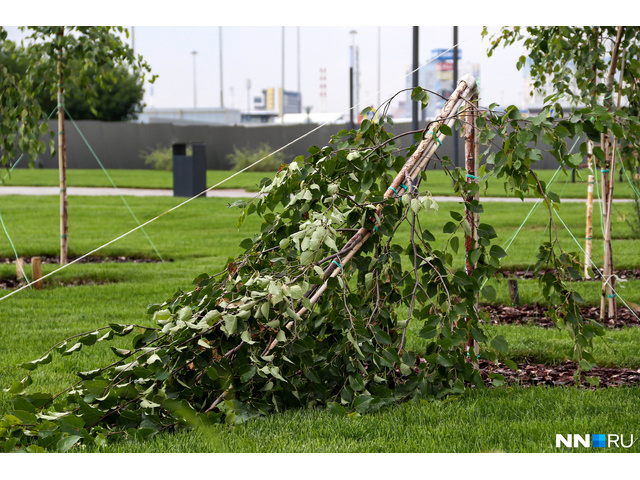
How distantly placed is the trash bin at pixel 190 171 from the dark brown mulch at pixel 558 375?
1201cm

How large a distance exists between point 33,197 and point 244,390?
1344 cm

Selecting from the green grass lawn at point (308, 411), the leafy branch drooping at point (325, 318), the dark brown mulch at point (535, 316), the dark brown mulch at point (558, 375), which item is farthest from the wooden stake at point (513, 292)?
the leafy branch drooping at point (325, 318)

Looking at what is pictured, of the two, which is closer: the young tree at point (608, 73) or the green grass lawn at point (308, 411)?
the green grass lawn at point (308, 411)

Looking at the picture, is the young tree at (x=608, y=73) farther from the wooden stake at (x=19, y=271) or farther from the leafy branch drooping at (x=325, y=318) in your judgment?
the wooden stake at (x=19, y=271)

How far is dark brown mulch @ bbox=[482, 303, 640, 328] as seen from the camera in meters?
4.78

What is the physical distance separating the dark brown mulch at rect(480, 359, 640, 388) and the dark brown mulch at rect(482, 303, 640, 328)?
0.95 m

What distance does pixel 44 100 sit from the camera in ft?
109

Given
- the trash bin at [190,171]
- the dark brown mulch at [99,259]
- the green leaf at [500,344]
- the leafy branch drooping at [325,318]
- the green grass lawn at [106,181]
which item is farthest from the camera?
the green grass lawn at [106,181]

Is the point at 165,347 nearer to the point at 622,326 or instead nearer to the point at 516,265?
the point at 622,326

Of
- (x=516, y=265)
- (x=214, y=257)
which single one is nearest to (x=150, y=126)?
(x=214, y=257)

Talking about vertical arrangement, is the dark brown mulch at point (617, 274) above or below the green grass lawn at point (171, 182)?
below

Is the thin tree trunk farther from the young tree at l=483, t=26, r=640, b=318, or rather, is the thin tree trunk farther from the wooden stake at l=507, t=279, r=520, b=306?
the wooden stake at l=507, t=279, r=520, b=306

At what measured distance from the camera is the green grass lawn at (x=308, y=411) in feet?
8.41

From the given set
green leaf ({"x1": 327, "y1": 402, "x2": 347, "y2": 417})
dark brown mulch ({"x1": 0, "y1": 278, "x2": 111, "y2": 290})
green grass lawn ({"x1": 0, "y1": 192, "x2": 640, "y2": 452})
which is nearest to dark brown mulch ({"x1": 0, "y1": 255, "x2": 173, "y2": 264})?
green grass lawn ({"x1": 0, "y1": 192, "x2": 640, "y2": 452})
